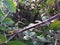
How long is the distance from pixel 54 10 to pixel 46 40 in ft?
0.73

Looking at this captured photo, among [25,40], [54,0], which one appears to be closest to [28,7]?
[54,0]

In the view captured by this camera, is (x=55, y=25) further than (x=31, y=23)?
No

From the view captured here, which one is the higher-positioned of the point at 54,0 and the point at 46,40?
the point at 54,0

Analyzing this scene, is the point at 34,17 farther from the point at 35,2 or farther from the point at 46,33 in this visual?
the point at 46,33

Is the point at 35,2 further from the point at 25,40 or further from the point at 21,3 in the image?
the point at 25,40

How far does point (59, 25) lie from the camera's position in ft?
2.58

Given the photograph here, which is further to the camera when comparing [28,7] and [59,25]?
[28,7]

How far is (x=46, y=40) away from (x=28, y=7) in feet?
1.58

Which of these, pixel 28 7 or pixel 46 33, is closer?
pixel 46 33

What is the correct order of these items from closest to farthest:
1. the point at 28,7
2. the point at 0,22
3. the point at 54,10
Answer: the point at 0,22 < the point at 54,10 < the point at 28,7

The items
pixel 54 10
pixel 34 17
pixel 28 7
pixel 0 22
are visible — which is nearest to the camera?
pixel 0 22

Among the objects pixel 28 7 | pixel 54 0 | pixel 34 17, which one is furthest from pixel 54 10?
pixel 28 7

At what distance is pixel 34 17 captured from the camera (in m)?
1.15

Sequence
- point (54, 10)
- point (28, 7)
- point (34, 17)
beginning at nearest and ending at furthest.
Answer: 1. point (54, 10)
2. point (34, 17)
3. point (28, 7)
